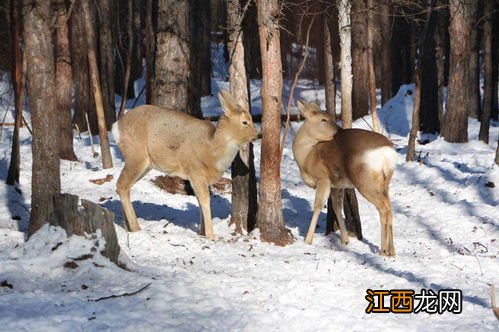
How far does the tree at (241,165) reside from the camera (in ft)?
34.2

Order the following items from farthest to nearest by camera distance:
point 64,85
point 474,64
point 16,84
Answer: point 474,64 → point 64,85 → point 16,84

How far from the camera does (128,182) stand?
10.5 meters

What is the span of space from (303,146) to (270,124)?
147cm

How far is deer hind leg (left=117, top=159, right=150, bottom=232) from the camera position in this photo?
33.9 feet

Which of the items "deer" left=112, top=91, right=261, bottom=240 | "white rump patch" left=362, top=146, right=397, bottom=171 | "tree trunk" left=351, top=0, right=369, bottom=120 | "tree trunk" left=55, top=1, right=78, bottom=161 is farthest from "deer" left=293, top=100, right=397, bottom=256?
"tree trunk" left=351, top=0, right=369, bottom=120

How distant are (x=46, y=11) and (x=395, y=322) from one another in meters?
5.43

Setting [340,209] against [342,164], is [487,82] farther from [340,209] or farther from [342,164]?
[342,164]

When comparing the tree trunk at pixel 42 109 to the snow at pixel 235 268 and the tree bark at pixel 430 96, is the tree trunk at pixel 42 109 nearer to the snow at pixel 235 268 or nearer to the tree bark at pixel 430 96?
the snow at pixel 235 268

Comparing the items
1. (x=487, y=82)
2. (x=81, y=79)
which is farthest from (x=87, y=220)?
(x=487, y=82)

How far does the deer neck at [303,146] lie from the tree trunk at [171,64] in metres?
2.87

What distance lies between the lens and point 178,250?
908cm

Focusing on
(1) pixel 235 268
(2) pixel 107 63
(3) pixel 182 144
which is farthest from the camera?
(2) pixel 107 63

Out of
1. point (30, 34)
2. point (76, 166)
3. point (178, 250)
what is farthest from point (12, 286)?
point (76, 166)

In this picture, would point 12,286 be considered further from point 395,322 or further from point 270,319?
point 395,322
